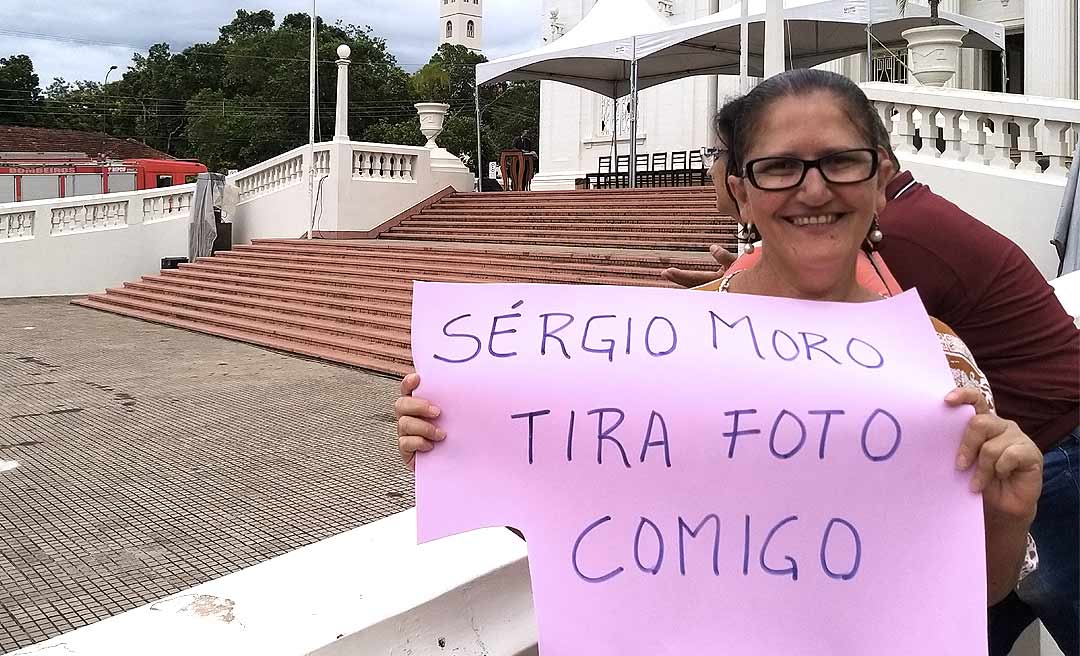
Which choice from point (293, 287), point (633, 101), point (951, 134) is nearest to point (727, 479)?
point (951, 134)

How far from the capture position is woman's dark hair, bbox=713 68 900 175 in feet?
4.60

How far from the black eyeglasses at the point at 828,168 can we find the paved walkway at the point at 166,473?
280cm

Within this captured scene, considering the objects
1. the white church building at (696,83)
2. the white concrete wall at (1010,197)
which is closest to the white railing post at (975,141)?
the white concrete wall at (1010,197)

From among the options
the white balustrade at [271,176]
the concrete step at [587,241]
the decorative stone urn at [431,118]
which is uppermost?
the decorative stone urn at [431,118]

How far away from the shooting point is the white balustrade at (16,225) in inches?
633

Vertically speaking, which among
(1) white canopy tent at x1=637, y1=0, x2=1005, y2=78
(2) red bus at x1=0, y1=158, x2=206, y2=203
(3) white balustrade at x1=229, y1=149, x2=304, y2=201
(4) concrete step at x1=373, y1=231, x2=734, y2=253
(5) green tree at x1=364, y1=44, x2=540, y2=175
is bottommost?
(4) concrete step at x1=373, y1=231, x2=734, y2=253

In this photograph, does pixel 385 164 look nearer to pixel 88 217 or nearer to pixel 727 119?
pixel 88 217

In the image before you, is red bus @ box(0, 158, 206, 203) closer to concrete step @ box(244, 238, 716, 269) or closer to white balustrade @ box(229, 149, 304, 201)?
white balustrade @ box(229, 149, 304, 201)

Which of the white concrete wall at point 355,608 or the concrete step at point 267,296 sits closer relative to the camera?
the white concrete wall at point 355,608

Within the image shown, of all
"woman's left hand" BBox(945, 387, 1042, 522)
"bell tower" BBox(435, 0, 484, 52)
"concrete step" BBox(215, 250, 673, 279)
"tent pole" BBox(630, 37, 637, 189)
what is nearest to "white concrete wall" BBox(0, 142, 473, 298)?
"concrete step" BBox(215, 250, 673, 279)

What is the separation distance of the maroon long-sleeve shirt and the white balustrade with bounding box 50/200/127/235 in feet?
57.2

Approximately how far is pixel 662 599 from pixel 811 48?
52.8ft

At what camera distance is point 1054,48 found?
1605 cm

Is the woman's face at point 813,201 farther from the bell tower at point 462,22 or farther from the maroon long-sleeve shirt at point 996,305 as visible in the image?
the bell tower at point 462,22
